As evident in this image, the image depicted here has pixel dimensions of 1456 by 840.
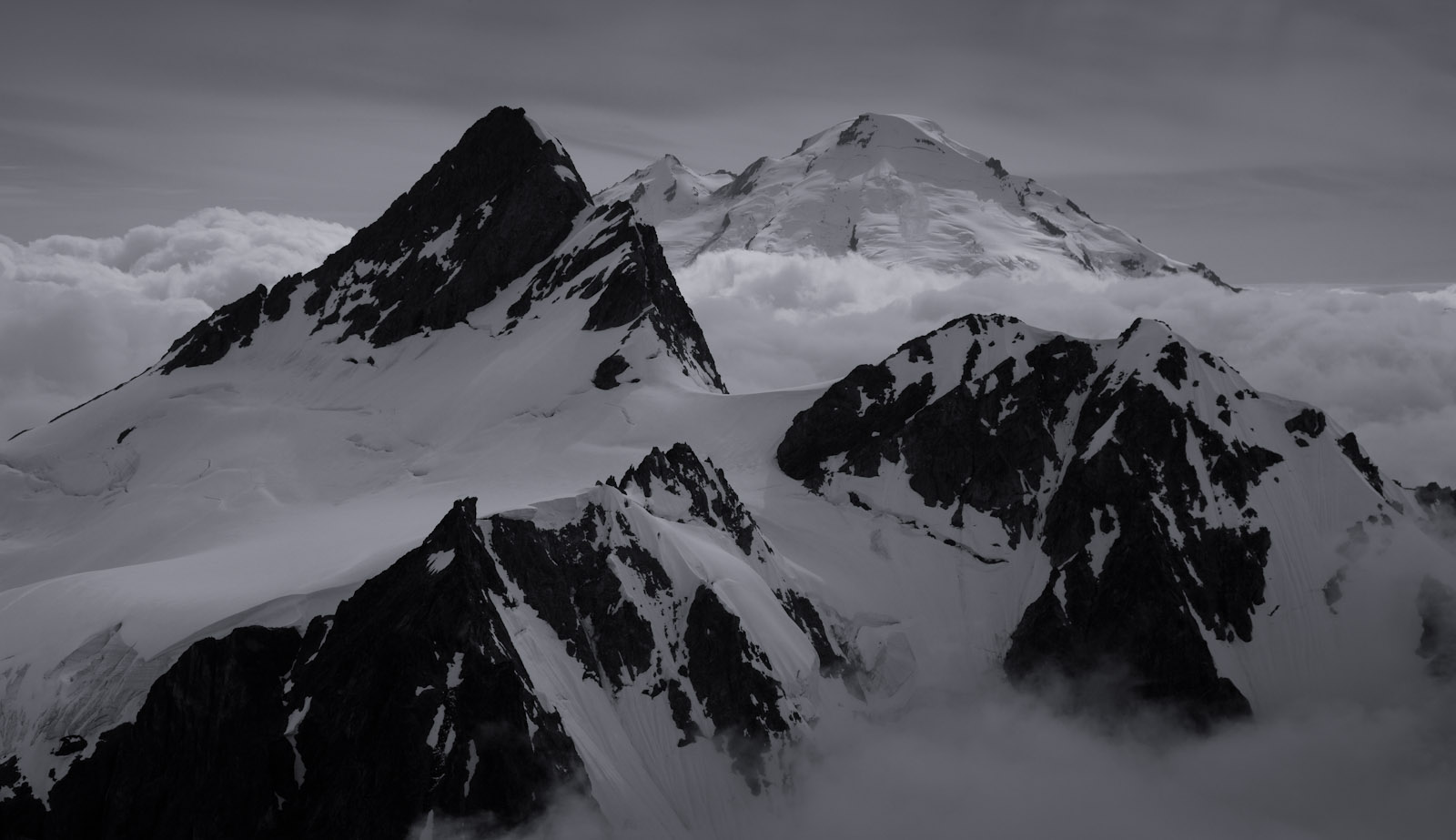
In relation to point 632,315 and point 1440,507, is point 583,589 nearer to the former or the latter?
point 632,315

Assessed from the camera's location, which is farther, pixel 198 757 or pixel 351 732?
pixel 198 757

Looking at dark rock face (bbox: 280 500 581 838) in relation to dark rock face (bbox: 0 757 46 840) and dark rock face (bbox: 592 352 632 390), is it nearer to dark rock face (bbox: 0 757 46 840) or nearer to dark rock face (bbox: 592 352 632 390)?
dark rock face (bbox: 0 757 46 840)

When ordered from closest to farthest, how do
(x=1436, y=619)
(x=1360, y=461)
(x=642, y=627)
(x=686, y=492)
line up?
(x=642, y=627)
(x=686, y=492)
(x=1436, y=619)
(x=1360, y=461)

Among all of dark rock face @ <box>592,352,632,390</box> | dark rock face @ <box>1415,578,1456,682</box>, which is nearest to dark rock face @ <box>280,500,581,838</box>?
dark rock face @ <box>592,352,632,390</box>

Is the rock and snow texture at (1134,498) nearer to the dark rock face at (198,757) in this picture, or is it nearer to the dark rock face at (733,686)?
the dark rock face at (733,686)

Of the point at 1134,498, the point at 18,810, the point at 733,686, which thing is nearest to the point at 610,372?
the point at 733,686

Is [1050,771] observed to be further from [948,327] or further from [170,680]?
[170,680]

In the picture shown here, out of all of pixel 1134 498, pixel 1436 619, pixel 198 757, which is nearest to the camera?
pixel 198 757
